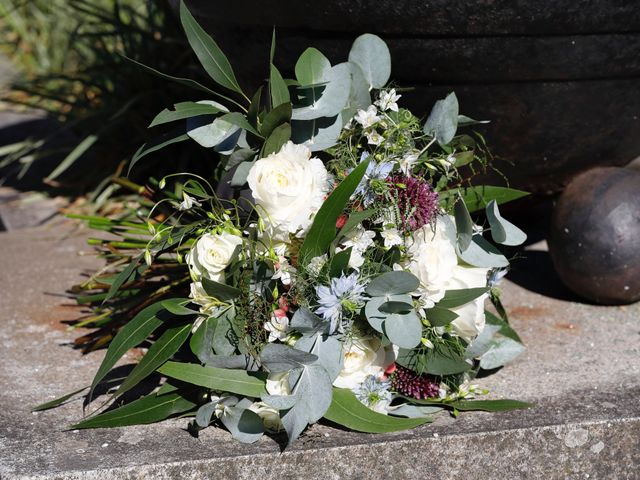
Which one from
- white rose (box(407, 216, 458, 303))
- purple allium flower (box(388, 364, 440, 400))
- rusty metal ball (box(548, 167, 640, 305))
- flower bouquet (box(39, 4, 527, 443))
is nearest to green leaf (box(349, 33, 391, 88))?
flower bouquet (box(39, 4, 527, 443))

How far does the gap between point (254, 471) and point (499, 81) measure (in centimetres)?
98

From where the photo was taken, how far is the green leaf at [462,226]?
1458mm

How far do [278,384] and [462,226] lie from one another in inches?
17.1

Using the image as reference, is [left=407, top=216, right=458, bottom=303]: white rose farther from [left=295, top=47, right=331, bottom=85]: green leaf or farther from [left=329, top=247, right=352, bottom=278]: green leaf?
[left=295, top=47, right=331, bottom=85]: green leaf

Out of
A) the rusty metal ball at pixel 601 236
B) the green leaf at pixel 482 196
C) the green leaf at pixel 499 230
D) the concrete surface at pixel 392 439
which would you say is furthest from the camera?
the rusty metal ball at pixel 601 236

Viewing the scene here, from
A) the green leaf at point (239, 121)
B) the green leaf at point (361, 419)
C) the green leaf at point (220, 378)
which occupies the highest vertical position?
the green leaf at point (239, 121)

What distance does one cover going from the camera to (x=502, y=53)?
1.69 m

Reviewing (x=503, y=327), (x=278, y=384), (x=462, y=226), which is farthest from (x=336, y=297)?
(x=503, y=327)

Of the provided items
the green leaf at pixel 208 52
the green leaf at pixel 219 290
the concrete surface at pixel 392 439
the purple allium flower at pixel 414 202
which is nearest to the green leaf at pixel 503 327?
the concrete surface at pixel 392 439

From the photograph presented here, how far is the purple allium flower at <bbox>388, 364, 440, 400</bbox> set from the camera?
1.48 meters

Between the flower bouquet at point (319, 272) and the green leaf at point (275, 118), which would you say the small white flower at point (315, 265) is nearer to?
the flower bouquet at point (319, 272)

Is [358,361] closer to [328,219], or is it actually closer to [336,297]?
[336,297]

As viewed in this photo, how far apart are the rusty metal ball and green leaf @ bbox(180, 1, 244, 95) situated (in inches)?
36.7

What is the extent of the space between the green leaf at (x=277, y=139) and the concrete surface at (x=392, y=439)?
0.49 meters
